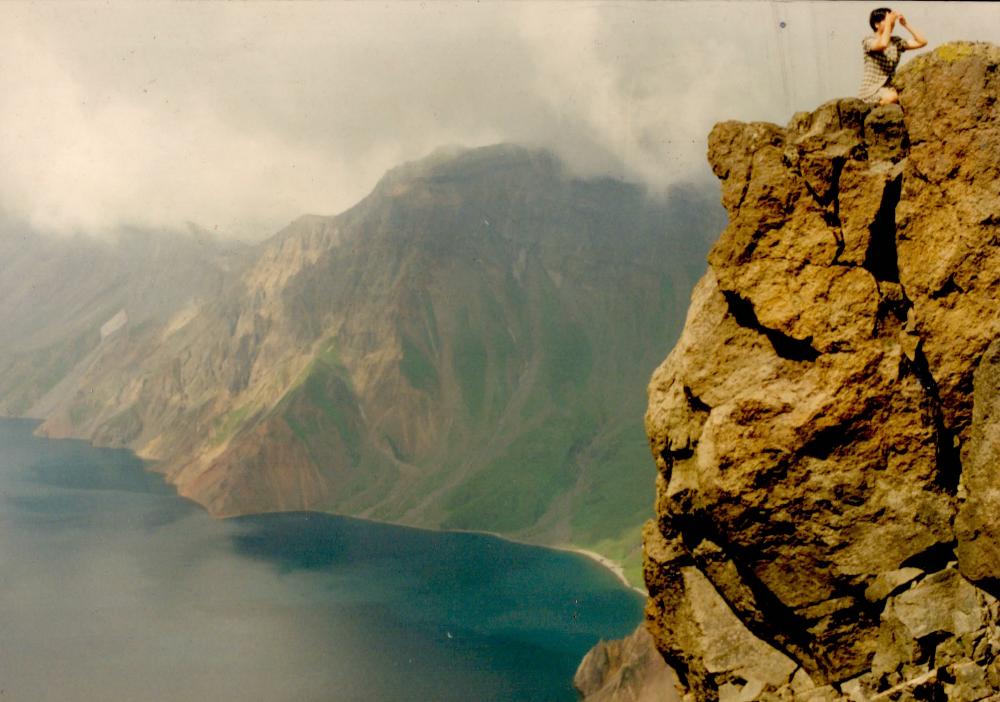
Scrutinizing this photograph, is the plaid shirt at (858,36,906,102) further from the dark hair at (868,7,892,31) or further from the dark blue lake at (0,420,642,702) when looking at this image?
the dark blue lake at (0,420,642,702)

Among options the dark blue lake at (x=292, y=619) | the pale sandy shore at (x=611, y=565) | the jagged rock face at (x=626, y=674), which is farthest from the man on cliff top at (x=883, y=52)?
the pale sandy shore at (x=611, y=565)

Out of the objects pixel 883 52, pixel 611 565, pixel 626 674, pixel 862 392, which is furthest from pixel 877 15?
pixel 611 565

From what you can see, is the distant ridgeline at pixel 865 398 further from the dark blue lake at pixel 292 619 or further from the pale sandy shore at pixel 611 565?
the pale sandy shore at pixel 611 565

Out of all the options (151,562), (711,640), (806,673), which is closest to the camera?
(806,673)

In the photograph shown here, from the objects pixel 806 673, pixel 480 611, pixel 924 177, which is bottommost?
pixel 480 611

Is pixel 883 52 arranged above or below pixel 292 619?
above

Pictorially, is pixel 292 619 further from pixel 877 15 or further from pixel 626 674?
pixel 877 15

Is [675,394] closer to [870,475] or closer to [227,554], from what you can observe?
[870,475]

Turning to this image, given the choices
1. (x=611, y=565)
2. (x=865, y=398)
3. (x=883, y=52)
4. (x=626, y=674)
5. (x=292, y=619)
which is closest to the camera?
(x=865, y=398)

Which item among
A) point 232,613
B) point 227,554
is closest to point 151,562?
point 227,554
